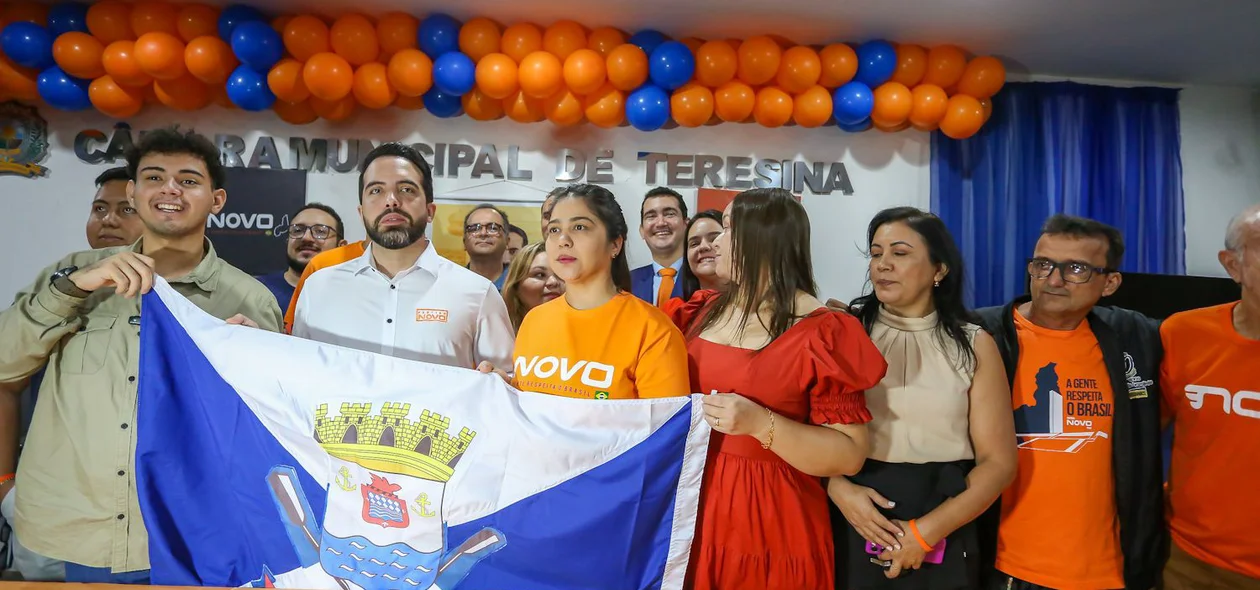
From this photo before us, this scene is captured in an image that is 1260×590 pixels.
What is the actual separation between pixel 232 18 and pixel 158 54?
414 mm

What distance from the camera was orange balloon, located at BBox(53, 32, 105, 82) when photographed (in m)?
3.42

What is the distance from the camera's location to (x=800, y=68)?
3670 millimetres

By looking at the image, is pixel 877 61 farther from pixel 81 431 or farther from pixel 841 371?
pixel 81 431

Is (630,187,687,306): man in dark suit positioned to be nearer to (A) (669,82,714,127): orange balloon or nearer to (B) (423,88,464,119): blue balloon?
(A) (669,82,714,127): orange balloon

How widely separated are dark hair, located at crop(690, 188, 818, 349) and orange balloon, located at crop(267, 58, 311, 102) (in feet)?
9.18

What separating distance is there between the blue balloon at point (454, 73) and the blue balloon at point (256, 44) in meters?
0.82

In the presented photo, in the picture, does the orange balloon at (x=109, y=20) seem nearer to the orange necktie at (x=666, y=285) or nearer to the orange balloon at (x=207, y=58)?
the orange balloon at (x=207, y=58)

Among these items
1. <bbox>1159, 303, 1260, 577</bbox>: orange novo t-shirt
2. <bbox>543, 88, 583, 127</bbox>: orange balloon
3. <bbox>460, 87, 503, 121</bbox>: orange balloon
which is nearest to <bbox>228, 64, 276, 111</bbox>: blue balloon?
<bbox>460, 87, 503, 121</bbox>: orange balloon

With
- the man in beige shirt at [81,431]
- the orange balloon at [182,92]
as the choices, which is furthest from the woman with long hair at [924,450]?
the orange balloon at [182,92]

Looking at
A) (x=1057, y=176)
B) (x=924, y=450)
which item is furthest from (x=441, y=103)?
(x=1057, y=176)

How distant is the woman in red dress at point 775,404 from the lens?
1680 millimetres

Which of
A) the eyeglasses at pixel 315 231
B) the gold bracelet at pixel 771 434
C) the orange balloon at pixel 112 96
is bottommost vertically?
the gold bracelet at pixel 771 434

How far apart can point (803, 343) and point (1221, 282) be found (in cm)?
356

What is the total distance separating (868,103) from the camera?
12.3 feet
